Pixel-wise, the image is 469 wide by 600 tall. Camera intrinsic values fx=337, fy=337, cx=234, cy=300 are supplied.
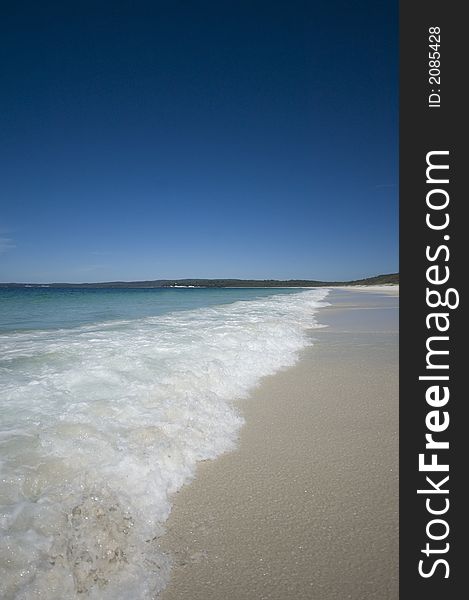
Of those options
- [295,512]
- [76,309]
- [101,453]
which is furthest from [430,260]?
[76,309]

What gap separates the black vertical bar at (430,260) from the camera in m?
2.22

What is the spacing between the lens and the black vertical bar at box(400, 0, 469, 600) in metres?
2.22

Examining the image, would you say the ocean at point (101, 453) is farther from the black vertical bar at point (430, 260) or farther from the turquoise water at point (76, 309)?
the turquoise water at point (76, 309)

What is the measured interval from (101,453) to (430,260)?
3.19 meters

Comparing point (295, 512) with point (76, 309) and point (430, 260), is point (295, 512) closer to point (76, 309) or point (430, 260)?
point (430, 260)

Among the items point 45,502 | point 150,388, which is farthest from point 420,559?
point 150,388

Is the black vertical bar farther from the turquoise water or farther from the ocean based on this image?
the turquoise water

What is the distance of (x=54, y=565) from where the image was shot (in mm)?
1778

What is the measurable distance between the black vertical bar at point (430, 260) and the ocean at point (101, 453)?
171 centimetres

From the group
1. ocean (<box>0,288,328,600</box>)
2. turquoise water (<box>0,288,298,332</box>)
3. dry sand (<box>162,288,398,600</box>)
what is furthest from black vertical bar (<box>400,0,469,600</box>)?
turquoise water (<box>0,288,298,332</box>)

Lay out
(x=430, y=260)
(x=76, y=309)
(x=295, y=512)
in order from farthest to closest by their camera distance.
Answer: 1. (x=76, y=309)
2. (x=430, y=260)
3. (x=295, y=512)

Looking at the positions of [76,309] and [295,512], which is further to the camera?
[76,309]

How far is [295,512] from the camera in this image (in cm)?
249

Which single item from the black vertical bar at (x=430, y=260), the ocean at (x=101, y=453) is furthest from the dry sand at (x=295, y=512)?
the black vertical bar at (x=430, y=260)
